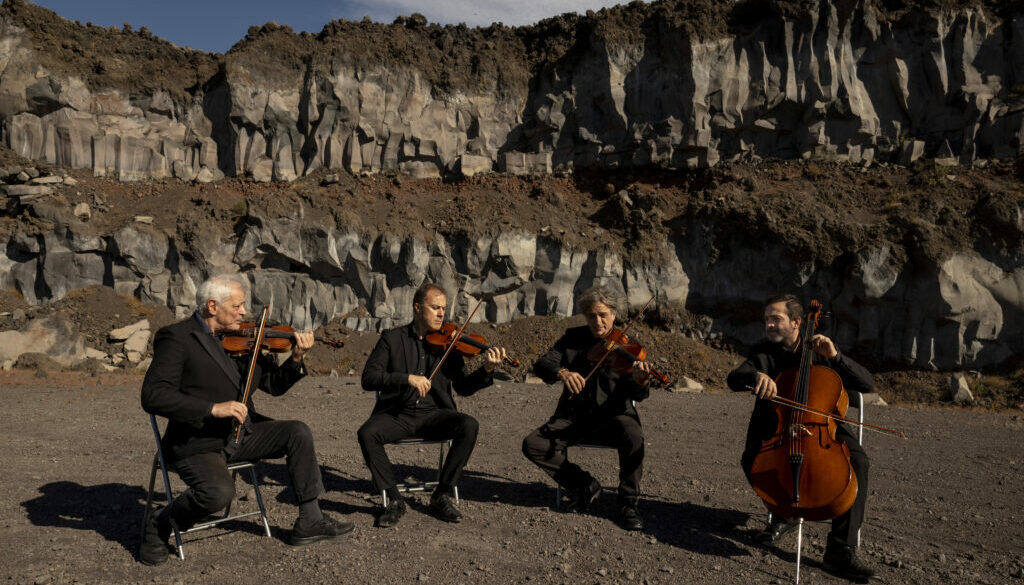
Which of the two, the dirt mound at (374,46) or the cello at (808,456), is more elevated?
the dirt mound at (374,46)

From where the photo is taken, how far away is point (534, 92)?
88.9 ft

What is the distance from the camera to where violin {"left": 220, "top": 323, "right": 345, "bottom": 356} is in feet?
16.6

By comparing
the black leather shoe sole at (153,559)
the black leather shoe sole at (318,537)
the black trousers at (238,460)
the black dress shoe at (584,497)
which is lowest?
the black leather shoe sole at (153,559)

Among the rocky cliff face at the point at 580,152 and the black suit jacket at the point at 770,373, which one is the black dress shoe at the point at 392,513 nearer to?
the black suit jacket at the point at 770,373

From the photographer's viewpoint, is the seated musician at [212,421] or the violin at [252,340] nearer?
the seated musician at [212,421]

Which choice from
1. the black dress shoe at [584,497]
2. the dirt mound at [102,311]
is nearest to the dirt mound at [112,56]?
the dirt mound at [102,311]

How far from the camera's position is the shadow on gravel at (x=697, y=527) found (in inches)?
198

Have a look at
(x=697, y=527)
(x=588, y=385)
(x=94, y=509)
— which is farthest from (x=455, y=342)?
(x=94, y=509)

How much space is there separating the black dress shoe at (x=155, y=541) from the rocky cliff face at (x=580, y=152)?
Answer: 1660 cm

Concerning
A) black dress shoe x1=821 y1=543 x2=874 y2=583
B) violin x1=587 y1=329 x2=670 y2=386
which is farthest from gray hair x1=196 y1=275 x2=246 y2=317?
black dress shoe x1=821 y1=543 x2=874 y2=583

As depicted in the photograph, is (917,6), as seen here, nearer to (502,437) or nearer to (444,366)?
(502,437)

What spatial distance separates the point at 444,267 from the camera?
2212 centimetres

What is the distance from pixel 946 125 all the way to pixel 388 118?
20.2 meters

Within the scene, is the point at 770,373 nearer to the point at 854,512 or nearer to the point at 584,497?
the point at 854,512
